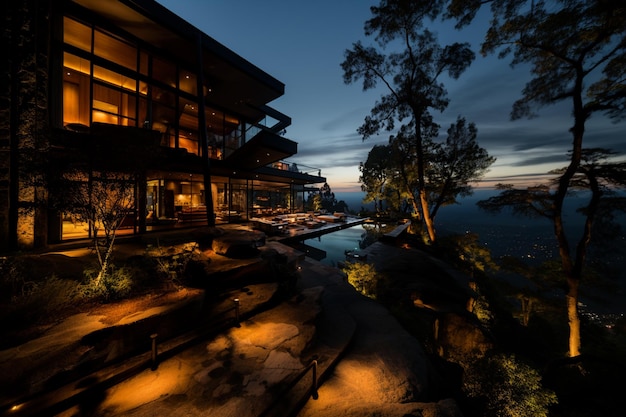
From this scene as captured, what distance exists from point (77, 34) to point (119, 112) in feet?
10.5

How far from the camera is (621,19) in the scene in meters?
7.93

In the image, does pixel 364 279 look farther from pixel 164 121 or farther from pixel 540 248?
pixel 540 248

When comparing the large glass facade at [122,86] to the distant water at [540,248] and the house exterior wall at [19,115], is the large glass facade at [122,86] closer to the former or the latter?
the house exterior wall at [19,115]

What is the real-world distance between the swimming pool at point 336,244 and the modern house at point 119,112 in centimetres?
621

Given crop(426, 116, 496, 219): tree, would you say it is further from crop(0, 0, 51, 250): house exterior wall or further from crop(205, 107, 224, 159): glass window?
crop(0, 0, 51, 250): house exterior wall

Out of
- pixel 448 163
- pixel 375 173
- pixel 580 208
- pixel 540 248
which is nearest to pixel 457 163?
pixel 448 163

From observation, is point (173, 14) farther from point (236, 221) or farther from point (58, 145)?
point (236, 221)

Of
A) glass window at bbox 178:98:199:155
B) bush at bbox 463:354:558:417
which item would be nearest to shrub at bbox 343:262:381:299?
bush at bbox 463:354:558:417

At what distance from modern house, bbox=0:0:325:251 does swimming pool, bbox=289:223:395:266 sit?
621cm

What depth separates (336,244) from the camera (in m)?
17.2

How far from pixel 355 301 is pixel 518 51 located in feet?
46.0

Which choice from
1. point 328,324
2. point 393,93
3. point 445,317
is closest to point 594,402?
point 445,317

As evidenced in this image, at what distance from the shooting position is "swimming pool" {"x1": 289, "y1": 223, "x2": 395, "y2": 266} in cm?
1475

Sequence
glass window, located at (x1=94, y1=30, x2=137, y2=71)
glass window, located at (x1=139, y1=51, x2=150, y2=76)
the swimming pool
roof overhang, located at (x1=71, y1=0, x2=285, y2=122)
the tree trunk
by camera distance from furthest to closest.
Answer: the swimming pool
glass window, located at (x1=139, y1=51, x2=150, y2=76)
glass window, located at (x1=94, y1=30, x2=137, y2=71)
the tree trunk
roof overhang, located at (x1=71, y1=0, x2=285, y2=122)
